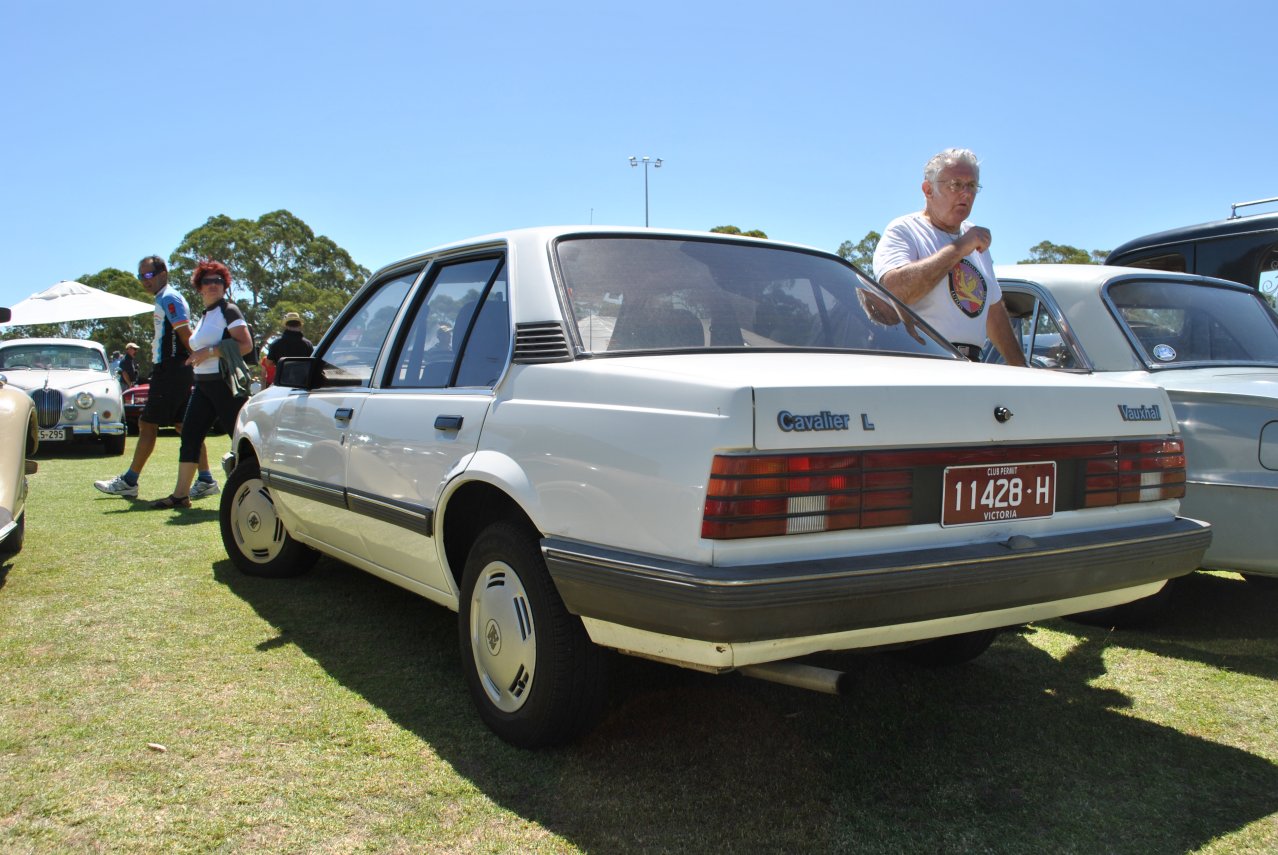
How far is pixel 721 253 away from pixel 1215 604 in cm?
322

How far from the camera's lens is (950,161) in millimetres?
4137

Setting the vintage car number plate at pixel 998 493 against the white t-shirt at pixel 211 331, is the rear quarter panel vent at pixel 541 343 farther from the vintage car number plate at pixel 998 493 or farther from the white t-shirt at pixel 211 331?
the white t-shirt at pixel 211 331

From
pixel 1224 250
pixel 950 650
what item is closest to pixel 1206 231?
pixel 1224 250

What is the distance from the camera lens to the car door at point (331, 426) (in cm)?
367

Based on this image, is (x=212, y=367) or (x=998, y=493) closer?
(x=998, y=493)

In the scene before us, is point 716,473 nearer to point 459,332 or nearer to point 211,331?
point 459,332

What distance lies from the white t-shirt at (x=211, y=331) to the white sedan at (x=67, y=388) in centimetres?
536

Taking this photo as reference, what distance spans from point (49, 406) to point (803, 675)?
11.8 metres

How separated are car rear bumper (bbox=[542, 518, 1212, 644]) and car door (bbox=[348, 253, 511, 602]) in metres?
0.74

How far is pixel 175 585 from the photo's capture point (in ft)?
14.9

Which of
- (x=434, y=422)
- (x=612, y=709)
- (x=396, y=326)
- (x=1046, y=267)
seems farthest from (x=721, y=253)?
(x=1046, y=267)

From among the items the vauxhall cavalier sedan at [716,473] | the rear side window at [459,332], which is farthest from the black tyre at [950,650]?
the rear side window at [459,332]

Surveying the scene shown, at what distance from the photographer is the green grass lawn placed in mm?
2238

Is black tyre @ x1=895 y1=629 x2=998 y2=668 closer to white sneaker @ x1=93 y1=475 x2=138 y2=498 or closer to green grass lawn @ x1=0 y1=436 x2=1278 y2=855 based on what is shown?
green grass lawn @ x1=0 y1=436 x2=1278 y2=855
